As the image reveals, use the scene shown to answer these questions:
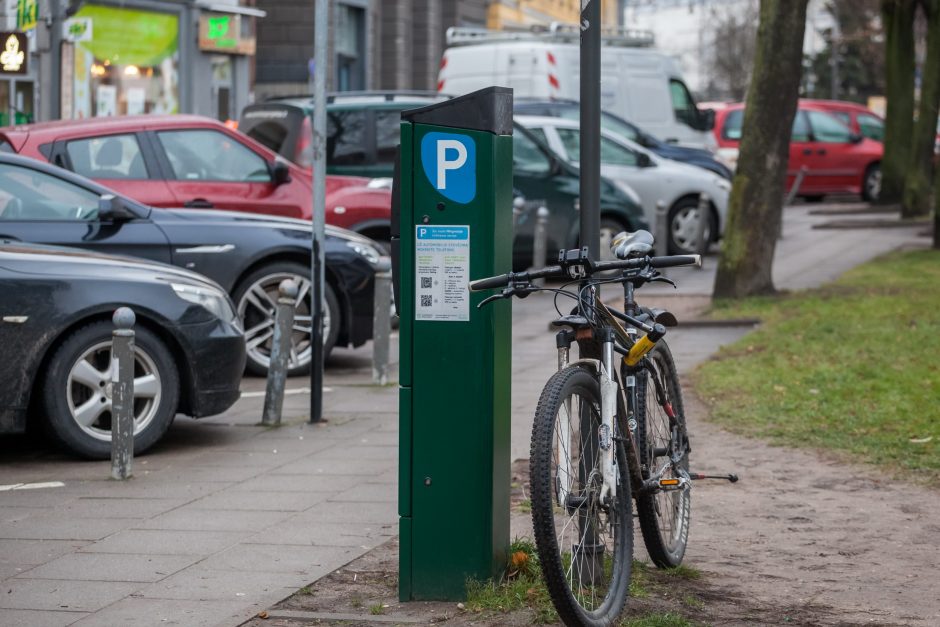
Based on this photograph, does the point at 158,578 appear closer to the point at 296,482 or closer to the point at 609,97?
the point at 296,482

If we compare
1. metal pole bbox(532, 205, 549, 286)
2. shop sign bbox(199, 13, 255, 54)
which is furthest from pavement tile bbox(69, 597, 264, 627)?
shop sign bbox(199, 13, 255, 54)

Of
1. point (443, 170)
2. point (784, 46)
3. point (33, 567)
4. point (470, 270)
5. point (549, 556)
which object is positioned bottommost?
point (33, 567)

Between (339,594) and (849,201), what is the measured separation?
2886cm

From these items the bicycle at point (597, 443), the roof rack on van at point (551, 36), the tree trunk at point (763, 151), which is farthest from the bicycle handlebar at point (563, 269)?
the roof rack on van at point (551, 36)

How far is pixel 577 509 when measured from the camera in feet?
16.4

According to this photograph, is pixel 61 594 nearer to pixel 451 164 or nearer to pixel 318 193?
pixel 451 164

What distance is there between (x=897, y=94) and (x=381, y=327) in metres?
18.5

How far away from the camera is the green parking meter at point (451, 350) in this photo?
17.6 feet

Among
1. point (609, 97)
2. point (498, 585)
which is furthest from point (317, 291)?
point (609, 97)

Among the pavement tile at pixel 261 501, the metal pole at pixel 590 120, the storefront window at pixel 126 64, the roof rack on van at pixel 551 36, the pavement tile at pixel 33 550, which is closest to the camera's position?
the metal pole at pixel 590 120

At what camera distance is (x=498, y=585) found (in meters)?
5.42

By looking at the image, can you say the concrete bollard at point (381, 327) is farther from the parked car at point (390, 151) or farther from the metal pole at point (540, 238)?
the metal pole at point (540, 238)

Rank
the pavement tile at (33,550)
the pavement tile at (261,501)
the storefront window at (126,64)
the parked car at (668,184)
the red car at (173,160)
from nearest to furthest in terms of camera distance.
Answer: the pavement tile at (33,550), the pavement tile at (261,501), the red car at (173,160), the parked car at (668,184), the storefront window at (126,64)

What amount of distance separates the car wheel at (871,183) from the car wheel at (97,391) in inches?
955
